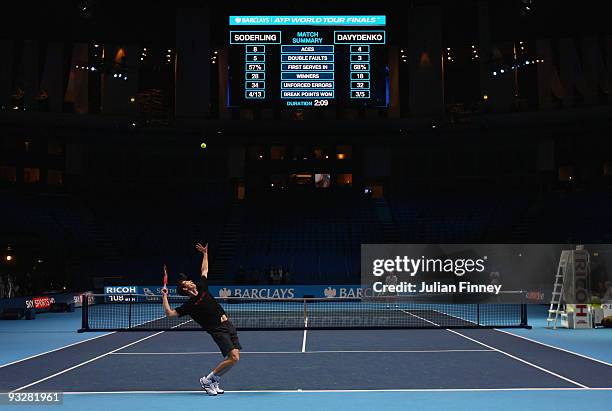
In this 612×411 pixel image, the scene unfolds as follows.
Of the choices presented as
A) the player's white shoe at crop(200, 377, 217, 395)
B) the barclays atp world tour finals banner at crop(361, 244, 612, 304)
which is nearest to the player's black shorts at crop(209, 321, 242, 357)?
the player's white shoe at crop(200, 377, 217, 395)

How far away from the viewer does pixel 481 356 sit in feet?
53.2

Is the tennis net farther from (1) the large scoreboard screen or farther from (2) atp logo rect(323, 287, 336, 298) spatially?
(1) the large scoreboard screen

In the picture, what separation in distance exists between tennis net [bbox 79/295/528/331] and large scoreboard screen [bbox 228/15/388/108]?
889 centimetres

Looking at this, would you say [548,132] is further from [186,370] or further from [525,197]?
[186,370]

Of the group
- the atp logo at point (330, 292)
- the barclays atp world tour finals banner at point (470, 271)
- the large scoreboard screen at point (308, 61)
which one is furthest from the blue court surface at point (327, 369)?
the atp logo at point (330, 292)

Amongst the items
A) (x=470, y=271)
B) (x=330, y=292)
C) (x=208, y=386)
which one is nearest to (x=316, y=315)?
(x=330, y=292)

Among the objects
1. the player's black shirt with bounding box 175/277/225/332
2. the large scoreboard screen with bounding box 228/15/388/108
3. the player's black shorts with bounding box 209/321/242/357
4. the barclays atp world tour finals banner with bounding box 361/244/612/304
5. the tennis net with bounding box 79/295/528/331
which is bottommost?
the tennis net with bounding box 79/295/528/331

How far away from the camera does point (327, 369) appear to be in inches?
568

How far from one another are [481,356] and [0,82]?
3709 cm

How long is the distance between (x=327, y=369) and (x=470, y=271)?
25453 millimetres

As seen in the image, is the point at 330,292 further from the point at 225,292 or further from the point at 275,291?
the point at 225,292

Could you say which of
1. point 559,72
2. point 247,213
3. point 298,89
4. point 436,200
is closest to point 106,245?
point 247,213

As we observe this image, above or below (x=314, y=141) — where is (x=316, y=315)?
below

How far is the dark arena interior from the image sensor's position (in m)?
32.8
